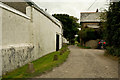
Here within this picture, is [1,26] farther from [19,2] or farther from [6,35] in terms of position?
[19,2]

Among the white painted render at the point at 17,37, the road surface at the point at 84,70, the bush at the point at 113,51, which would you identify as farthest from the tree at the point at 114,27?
the white painted render at the point at 17,37

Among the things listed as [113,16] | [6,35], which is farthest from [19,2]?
[113,16]

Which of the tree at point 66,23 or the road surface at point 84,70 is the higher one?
the tree at point 66,23

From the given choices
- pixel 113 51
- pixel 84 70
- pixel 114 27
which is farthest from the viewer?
pixel 113 51

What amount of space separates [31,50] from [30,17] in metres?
2.27

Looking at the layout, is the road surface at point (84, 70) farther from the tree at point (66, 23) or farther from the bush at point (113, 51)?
the tree at point (66, 23)

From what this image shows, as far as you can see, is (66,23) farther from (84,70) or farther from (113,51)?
(84,70)

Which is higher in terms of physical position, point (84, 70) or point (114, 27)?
point (114, 27)

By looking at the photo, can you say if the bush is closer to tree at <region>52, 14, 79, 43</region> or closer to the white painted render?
the white painted render

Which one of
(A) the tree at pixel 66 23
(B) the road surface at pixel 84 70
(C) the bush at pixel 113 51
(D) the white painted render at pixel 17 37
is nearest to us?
(B) the road surface at pixel 84 70

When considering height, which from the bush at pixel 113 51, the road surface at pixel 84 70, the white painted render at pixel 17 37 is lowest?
the road surface at pixel 84 70

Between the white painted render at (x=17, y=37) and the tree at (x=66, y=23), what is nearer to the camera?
the white painted render at (x=17, y=37)

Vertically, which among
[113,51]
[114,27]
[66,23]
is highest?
[66,23]

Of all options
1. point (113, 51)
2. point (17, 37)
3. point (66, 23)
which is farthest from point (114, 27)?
point (66, 23)
